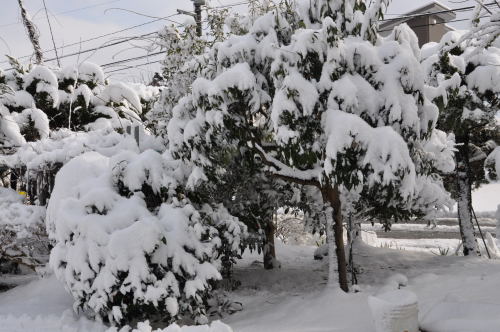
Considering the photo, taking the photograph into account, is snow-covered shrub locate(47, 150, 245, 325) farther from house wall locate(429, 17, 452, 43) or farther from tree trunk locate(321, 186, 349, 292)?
house wall locate(429, 17, 452, 43)

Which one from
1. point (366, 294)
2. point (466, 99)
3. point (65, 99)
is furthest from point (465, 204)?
point (65, 99)

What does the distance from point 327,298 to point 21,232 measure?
4920mm

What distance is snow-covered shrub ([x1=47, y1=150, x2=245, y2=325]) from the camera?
5.62 meters

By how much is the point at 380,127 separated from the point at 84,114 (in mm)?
8144

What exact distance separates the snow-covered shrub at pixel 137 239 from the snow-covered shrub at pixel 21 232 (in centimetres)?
130

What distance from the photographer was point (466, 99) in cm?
786

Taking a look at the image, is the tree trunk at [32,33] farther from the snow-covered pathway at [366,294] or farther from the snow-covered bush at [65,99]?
the snow-covered pathway at [366,294]

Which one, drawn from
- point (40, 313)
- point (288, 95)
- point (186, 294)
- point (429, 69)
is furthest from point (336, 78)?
point (40, 313)

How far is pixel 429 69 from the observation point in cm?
830

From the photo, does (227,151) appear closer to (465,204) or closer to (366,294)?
(366,294)

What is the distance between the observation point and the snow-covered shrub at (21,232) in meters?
7.59

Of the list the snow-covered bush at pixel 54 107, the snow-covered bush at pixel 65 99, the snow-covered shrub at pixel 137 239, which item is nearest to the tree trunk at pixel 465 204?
the snow-covered shrub at pixel 137 239

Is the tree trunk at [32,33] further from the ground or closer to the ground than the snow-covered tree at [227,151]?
further from the ground

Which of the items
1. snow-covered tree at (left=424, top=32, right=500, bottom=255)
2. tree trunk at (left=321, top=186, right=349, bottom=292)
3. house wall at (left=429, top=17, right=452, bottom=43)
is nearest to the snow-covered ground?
tree trunk at (left=321, top=186, right=349, bottom=292)
